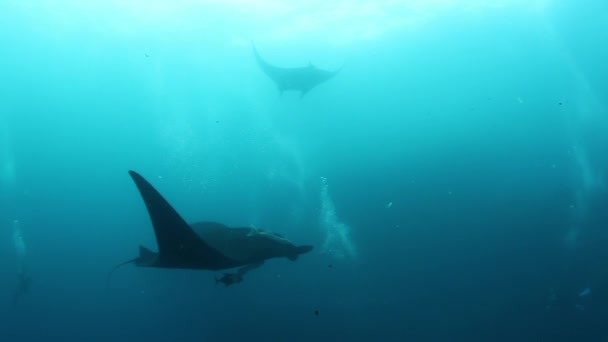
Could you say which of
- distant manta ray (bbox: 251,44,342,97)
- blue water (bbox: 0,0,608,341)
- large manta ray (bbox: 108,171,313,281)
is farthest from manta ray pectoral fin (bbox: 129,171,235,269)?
blue water (bbox: 0,0,608,341)

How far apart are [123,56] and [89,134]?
35201mm

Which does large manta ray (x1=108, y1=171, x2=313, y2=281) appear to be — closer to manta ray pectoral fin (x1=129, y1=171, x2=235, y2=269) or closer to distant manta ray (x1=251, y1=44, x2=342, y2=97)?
manta ray pectoral fin (x1=129, y1=171, x2=235, y2=269)

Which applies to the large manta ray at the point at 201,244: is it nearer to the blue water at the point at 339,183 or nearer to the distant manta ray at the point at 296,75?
the distant manta ray at the point at 296,75

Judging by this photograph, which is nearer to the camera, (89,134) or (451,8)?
(451,8)

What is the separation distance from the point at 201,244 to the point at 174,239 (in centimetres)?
39

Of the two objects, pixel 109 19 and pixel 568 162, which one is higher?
pixel 568 162

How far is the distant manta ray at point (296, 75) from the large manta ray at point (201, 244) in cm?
1063

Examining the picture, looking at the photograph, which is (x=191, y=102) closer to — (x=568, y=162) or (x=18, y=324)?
(x=18, y=324)

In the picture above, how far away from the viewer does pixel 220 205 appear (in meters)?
39.2

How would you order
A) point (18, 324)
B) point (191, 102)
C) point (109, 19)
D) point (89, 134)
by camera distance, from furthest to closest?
point (89, 134), point (191, 102), point (18, 324), point (109, 19)

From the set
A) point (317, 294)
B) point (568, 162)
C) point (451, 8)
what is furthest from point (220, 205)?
point (568, 162)

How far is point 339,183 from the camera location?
3030cm

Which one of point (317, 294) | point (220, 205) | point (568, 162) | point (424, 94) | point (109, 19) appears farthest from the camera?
point (424, 94)

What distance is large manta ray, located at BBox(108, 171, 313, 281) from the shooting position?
5.23 meters
